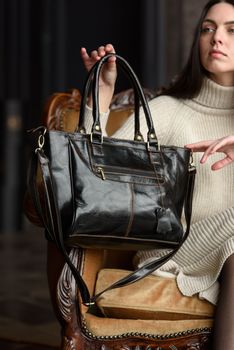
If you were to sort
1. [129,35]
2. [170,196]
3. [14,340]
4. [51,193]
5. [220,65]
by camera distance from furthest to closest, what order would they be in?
[129,35]
[14,340]
[220,65]
[170,196]
[51,193]

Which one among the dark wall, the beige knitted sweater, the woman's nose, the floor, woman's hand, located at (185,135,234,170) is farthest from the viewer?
the dark wall

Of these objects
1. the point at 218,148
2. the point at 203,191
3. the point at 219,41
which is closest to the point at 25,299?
the point at 203,191

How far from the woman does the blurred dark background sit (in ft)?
14.6

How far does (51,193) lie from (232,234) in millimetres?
629

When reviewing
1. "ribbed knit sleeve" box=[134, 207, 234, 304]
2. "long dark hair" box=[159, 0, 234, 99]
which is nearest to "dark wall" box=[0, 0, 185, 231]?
"long dark hair" box=[159, 0, 234, 99]

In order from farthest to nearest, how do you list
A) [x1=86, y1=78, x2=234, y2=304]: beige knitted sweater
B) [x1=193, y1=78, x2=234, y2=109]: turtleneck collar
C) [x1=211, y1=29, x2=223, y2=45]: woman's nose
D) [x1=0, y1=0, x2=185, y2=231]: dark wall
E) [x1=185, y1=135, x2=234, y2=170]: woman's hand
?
[x1=0, y1=0, x2=185, y2=231]: dark wall
[x1=193, y1=78, x2=234, y2=109]: turtleneck collar
[x1=211, y1=29, x2=223, y2=45]: woman's nose
[x1=86, y1=78, x2=234, y2=304]: beige knitted sweater
[x1=185, y1=135, x2=234, y2=170]: woman's hand

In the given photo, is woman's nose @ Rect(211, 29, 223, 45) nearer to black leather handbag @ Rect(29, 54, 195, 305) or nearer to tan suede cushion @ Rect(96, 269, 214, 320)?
black leather handbag @ Rect(29, 54, 195, 305)

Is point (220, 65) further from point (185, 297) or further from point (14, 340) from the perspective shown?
point (14, 340)

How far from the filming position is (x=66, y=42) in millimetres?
7453

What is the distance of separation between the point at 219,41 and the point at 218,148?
1.77ft

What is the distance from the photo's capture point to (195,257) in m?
2.29

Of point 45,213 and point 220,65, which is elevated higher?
point 220,65

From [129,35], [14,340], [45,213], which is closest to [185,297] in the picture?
[45,213]

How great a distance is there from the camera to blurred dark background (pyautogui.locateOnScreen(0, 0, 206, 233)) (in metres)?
7.20
